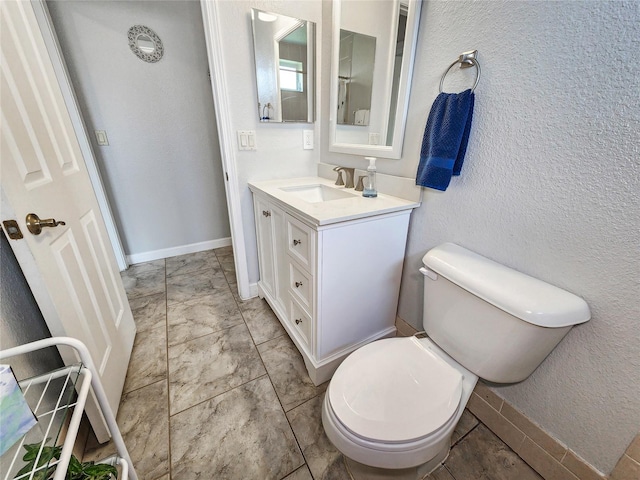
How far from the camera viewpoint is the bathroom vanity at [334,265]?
1.06 meters

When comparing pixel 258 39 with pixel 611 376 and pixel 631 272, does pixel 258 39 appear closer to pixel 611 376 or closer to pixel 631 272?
pixel 631 272

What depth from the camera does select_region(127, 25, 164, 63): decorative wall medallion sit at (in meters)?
1.95

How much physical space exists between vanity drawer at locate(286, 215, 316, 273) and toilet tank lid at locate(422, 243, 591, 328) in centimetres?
44

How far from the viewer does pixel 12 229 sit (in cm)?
72

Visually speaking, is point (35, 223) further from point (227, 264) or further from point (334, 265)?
point (227, 264)

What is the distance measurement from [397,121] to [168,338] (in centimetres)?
171

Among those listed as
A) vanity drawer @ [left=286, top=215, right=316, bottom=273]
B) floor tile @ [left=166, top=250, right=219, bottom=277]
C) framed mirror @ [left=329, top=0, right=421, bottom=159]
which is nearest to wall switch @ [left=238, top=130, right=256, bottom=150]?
framed mirror @ [left=329, top=0, right=421, bottom=159]

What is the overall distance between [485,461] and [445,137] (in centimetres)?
122

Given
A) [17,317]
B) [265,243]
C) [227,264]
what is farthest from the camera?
[227,264]

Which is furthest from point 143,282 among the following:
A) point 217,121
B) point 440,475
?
point 440,475

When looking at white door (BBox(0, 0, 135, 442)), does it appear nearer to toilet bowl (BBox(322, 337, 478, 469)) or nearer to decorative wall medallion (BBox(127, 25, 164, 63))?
toilet bowl (BBox(322, 337, 478, 469))

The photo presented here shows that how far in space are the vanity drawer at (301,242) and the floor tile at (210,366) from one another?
2.16 ft

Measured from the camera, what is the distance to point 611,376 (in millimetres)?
764

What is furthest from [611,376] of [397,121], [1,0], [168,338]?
[1,0]
